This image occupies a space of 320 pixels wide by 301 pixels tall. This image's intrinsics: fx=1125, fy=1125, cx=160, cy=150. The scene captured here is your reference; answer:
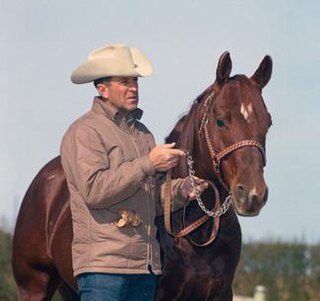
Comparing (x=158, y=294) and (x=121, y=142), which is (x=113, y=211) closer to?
(x=121, y=142)

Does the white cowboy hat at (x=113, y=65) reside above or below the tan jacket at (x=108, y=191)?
above

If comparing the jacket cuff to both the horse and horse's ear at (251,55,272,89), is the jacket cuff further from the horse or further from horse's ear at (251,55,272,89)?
horse's ear at (251,55,272,89)

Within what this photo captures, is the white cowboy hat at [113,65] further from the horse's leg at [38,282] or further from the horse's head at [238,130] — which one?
the horse's leg at [38,282]

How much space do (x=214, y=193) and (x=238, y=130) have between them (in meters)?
0.66

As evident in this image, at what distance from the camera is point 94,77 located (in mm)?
6102

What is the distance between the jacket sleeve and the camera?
5668 mm

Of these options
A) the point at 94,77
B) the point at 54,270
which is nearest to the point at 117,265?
the point at 94,77

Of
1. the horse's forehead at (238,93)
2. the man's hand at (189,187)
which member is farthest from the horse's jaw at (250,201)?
the horse's forehead at (238,93)

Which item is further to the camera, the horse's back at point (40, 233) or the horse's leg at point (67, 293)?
the horse's leg at point (67, 293)

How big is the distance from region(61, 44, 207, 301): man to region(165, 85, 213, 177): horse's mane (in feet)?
2.21

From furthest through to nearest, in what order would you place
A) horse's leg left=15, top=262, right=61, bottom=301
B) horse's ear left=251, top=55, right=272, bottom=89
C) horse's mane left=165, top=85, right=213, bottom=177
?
horse's leg left=15, top=262, right=61, bottom=301 → horse's mane left=165, top=85, right=213, bottom=177 → horse's ear left=251, top=55, right=272, bottom=89

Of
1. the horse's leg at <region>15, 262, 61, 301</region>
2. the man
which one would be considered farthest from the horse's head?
the horse's leg at <region>15, 262, 61, 301</region>

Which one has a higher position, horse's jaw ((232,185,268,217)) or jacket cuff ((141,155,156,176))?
jacket cuff ((141,155,156,176))

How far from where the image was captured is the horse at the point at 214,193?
620 centimetres
